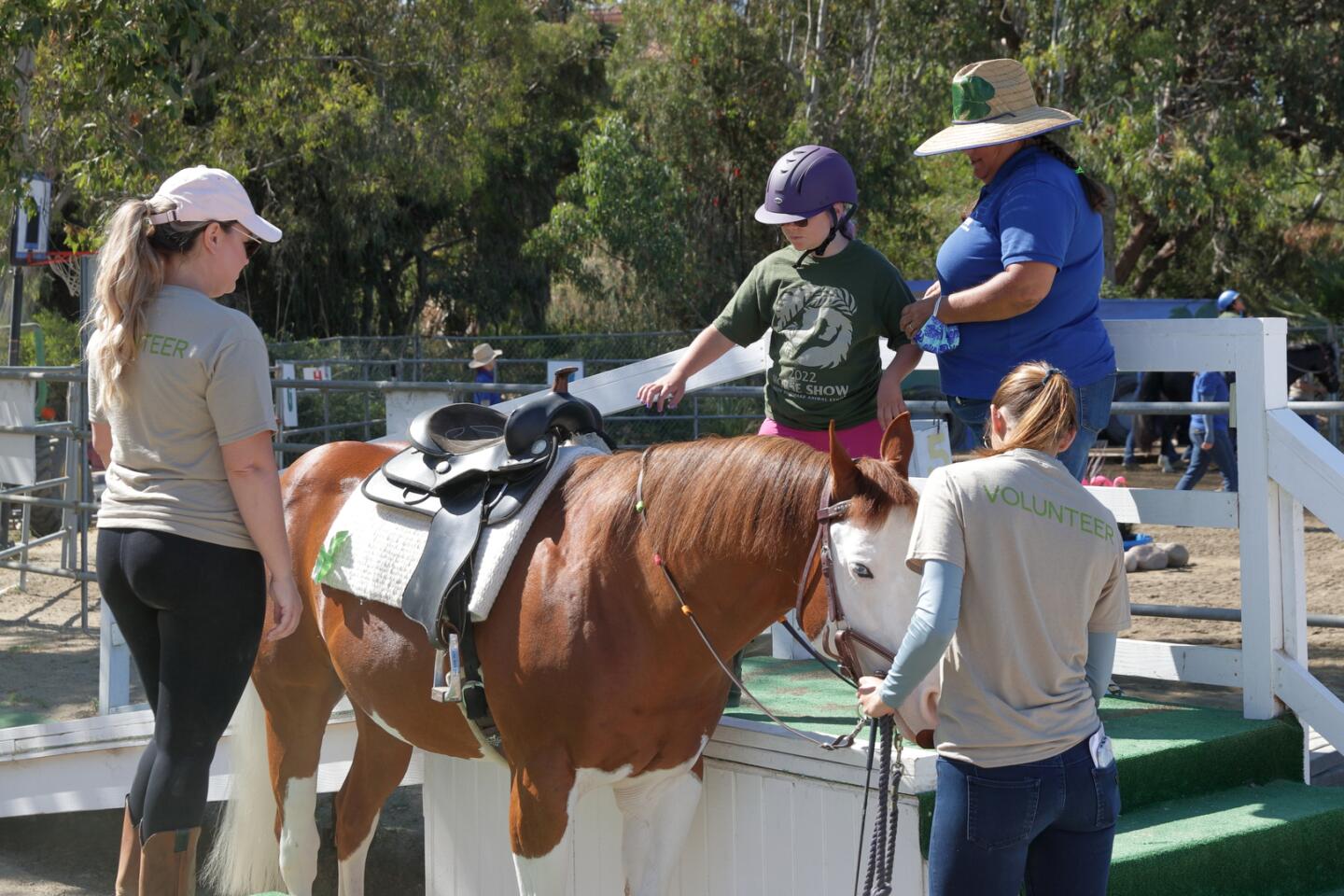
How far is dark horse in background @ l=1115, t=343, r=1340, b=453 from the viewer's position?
50.9ft

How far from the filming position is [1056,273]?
336 cm

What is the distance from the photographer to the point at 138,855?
3076 mm

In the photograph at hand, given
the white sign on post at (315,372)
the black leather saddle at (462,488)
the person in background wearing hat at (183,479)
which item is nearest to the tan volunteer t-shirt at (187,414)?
the person in background wearing hat at (183,479)

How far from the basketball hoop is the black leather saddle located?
14.6 feet

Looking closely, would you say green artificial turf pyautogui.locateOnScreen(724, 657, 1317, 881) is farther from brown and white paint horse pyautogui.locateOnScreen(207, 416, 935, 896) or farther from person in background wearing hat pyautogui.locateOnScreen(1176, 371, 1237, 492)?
person in background wearing hat pyautogui.locateOnScreen(1176, 371, 1237, 492)

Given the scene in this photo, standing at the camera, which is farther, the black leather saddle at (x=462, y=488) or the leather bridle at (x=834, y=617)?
the black leather saddle at (x=462, y=488)

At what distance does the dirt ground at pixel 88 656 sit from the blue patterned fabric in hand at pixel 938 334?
1.74 meters

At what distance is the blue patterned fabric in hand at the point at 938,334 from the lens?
3.48 m

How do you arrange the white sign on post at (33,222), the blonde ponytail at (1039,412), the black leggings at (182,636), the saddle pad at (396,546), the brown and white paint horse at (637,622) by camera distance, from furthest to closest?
the white sign on post at (33,222), the saddle pad at (396,546), the black leggings at (182,636), the brown and white paint horse at (637,622), the blonde ponytail at (1039,412)

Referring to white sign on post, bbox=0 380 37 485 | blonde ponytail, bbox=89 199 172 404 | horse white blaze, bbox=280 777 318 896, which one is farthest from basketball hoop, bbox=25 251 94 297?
blonde ponytail, bbox=89 199 172 404

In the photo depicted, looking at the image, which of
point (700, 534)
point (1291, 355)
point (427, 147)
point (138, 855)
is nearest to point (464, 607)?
point (700, 534)

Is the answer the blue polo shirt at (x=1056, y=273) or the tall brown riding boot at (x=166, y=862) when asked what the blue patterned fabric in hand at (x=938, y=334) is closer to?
the blue polo shirt at (x=1056, y=273)

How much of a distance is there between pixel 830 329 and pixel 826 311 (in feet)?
0.16

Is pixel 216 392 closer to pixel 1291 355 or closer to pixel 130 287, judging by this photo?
pixel 130 287
